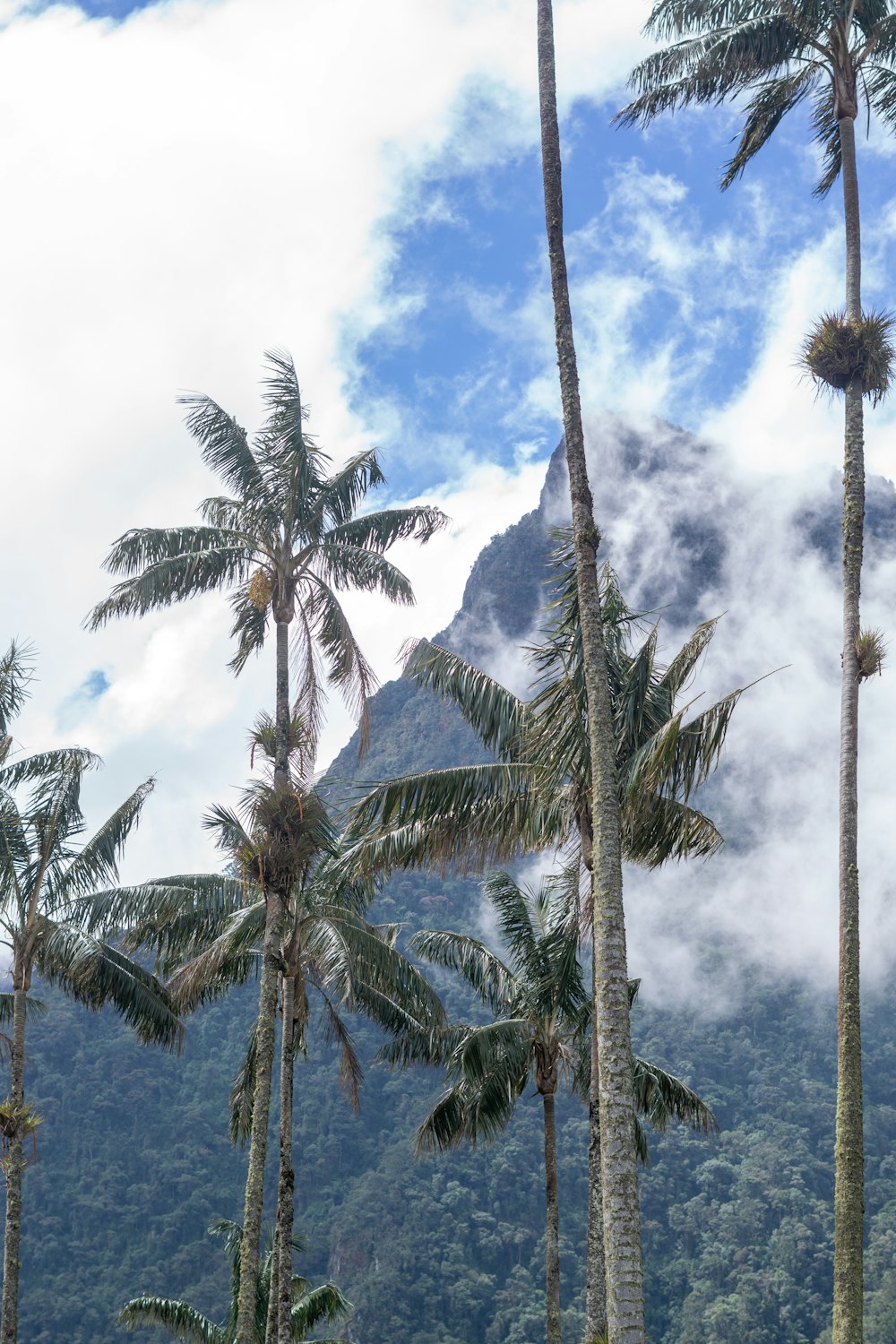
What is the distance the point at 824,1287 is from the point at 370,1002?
42674 mm

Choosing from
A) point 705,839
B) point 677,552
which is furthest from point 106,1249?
point 677,552

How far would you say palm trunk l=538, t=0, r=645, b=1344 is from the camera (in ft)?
27.2

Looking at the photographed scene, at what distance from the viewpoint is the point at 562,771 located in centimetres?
1164

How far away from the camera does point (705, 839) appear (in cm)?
1284

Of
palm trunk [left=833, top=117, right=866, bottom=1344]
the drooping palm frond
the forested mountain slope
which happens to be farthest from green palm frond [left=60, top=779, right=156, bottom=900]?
the forested mountain slope

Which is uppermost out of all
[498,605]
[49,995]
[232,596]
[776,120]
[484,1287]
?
[498,605]

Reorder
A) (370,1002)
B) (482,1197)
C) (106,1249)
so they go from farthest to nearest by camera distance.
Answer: (482,1197), (106,1249), (370,1002)

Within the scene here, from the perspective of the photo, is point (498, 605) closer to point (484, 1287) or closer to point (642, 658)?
point (484, 1287)

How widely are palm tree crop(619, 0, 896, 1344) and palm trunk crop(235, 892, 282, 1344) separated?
6090 millimetres

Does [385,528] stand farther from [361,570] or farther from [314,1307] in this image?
[314,1307]

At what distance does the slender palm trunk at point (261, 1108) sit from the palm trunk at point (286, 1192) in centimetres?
194

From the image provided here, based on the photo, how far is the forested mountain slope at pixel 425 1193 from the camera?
2077 inches

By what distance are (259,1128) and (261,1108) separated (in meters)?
0.21

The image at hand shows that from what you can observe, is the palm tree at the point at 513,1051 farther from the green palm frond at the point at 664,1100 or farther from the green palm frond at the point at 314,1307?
the green palm frond at the point at 314,1307
